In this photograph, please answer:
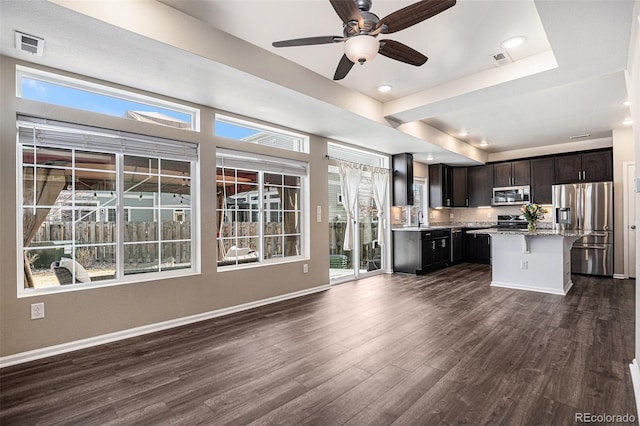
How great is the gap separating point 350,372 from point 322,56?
2822 millimetres

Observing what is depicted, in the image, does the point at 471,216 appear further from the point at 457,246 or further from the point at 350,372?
the point at 350,372

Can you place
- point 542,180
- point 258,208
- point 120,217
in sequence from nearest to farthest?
1. point 120,217
2. point 258,208
3. point 542,180

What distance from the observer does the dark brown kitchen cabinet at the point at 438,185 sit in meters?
7.70

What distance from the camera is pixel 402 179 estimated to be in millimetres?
6504

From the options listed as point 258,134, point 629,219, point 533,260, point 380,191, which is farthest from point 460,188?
point 258,134

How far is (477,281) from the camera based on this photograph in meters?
5.58

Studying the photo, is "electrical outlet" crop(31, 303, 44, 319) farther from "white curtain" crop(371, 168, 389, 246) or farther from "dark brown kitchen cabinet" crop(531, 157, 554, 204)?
"dark brown kitchen cabinet" crop(531, 157, 554, 204)

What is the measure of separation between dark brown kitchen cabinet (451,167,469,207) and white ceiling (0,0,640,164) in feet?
11.6

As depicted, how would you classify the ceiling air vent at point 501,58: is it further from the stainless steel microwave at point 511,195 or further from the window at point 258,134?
the stainless steel microwave at point 511,195

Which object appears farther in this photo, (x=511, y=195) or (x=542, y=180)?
(x=511, y=195)

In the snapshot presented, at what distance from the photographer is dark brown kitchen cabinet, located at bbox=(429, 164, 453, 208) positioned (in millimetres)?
7703

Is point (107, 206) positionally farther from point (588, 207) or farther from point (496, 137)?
point (588, 207)

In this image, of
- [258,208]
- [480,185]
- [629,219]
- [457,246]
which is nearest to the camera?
[258,208]

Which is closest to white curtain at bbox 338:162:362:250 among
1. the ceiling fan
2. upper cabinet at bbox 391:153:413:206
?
upper cabinet at bbox 391:153:413:206
